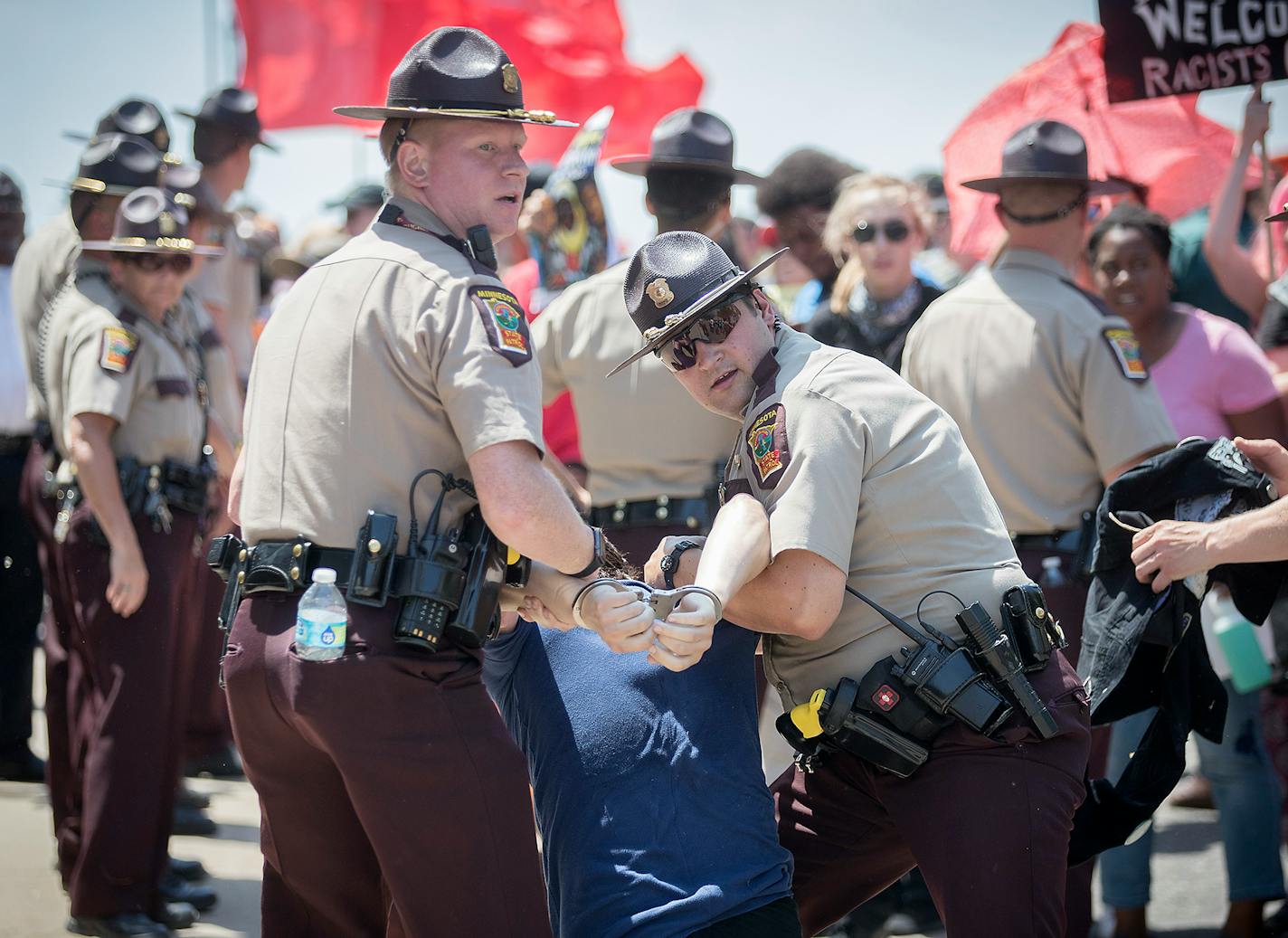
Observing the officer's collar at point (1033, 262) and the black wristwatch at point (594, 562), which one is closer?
the black wristwatch at point (594, 562)

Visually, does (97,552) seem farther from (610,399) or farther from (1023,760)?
(1023,760)

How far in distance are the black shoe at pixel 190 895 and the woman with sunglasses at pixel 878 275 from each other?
3.13 m

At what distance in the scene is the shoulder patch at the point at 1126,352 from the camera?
442 cm

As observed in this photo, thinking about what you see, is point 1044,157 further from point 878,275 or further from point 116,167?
point 116,167

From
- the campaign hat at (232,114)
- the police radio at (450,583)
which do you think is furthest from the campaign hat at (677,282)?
the campaign hat at (232,114)

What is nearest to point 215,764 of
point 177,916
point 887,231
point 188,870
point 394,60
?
point 188,870

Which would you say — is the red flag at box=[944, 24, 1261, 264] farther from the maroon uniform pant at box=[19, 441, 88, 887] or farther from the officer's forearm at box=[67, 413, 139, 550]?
the maroon uniform pant at box=[19, 441, 88, 887]

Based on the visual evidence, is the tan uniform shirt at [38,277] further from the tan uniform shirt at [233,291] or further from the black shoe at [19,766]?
the black shoe at [19,766]

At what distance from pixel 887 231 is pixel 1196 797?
3.20 metres

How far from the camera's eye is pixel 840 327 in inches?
225

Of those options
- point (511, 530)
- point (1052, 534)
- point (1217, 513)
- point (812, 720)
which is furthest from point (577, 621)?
point (1052, 534)

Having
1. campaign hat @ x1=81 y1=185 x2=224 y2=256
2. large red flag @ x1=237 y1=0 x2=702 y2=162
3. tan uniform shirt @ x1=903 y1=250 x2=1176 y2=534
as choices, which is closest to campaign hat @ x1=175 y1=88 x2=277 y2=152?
campaign hat @ x1=81 y1=185 x2=224 y2=256

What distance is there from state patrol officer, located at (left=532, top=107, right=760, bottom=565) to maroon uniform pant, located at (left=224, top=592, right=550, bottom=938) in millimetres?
2008

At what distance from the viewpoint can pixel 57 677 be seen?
17.2ft
